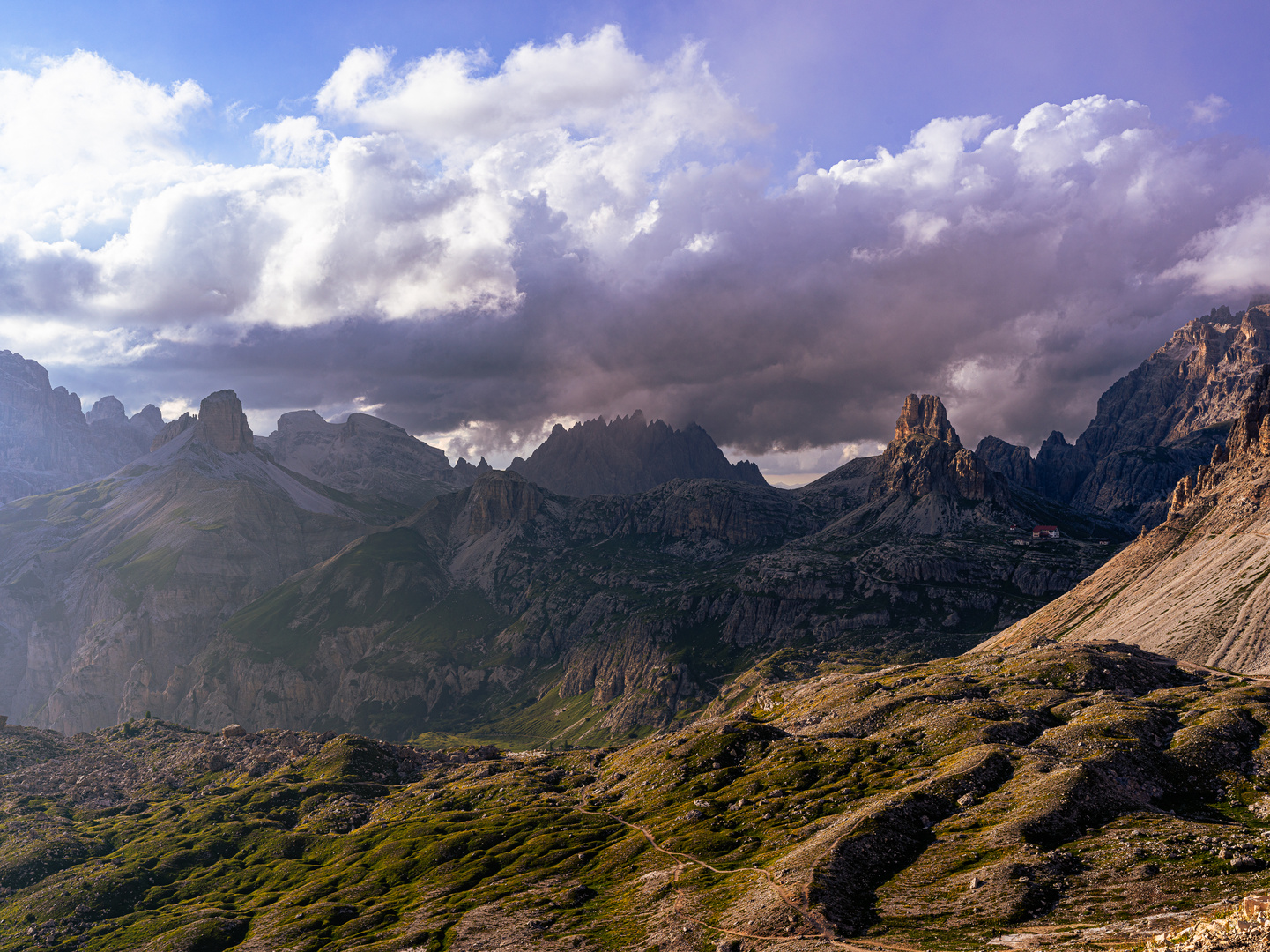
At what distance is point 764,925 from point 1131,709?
12519 centimetres

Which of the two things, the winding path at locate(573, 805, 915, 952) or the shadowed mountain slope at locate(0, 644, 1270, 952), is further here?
the shadowed mountain slope at locate(0, 644, 1270, 952)

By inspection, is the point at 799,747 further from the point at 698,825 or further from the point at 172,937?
the point at 172,937

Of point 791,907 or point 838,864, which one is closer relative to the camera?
point 791,907

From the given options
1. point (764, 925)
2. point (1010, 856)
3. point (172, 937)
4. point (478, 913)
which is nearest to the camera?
point (764, 925)

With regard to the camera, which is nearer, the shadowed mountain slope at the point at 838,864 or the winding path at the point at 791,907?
the winding path at the point at 791,907

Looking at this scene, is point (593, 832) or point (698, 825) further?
point (593, 832)

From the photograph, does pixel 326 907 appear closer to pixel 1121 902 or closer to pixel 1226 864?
pixel 1121 902

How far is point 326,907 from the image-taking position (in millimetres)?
161625

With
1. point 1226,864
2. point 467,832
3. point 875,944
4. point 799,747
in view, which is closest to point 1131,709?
point 799,747

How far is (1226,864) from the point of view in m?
93.7

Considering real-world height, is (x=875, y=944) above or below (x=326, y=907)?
above

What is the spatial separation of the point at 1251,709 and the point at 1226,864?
97309 millimetres

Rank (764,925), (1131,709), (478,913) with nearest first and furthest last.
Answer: (764,925), (478,913), (1131,709)

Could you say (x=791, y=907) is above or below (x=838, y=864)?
above
